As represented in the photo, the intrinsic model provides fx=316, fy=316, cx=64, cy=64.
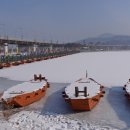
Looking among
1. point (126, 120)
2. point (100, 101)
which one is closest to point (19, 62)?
point (100, 101)

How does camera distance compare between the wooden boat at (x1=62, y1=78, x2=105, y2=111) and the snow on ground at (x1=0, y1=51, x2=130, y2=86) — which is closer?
the wooden boat at (x1=62, y1=78, x2=105, y2=111)

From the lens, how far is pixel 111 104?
1588 cm

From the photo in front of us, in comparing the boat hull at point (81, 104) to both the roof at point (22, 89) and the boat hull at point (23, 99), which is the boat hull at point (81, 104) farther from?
the roof at point (22, 89)

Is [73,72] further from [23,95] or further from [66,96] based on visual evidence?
[66,96]

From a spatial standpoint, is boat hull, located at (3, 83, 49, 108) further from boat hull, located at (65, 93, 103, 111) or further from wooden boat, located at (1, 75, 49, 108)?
boat hull, located at (65, 93, 103, 111)

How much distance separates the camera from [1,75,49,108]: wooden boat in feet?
49.6

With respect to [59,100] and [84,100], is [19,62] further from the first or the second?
[84,100]

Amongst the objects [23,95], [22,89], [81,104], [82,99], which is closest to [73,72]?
[22,89]

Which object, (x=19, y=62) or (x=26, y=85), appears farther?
(x=19, y=62)

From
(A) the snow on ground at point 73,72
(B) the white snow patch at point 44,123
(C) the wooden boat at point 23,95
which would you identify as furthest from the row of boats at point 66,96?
(A) the snow on ground at point 73,72

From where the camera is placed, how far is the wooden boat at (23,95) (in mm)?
15104

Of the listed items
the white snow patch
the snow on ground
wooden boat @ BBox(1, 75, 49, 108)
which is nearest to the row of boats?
wooden boat @ BBox(1, 75, 49, 108)

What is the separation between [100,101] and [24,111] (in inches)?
173

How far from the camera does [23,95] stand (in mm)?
15852
